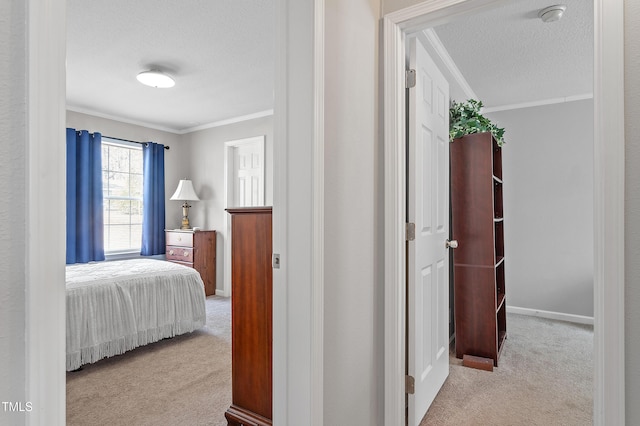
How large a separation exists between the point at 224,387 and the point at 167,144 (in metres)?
4.34

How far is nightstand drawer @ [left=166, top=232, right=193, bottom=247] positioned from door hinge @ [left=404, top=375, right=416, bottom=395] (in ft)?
13.0

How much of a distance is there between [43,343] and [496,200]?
3.57 meters

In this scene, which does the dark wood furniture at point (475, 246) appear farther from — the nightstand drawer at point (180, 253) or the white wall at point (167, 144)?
the white wall at point (167, 144)

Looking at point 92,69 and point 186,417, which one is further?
point 92,69

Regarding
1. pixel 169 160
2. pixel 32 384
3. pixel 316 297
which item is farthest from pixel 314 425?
pixel 169 160

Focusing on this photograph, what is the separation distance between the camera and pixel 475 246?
2855mm

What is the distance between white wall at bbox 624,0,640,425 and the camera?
3.70ft

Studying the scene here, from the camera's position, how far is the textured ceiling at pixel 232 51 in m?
2.36

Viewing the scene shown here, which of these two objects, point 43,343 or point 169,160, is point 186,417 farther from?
point 169,160

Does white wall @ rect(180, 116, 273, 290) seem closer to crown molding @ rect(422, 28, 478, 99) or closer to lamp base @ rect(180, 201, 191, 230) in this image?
lamp base @ rect(180, 201, 191, 230)

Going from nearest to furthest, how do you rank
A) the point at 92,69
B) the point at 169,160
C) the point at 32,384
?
the point at 32,384 → the point at 92,69 → the point at 169,160

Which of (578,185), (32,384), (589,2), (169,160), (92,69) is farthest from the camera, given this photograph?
(169,160)

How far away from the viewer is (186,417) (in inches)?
80.4

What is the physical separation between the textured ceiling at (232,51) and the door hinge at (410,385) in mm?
1910
